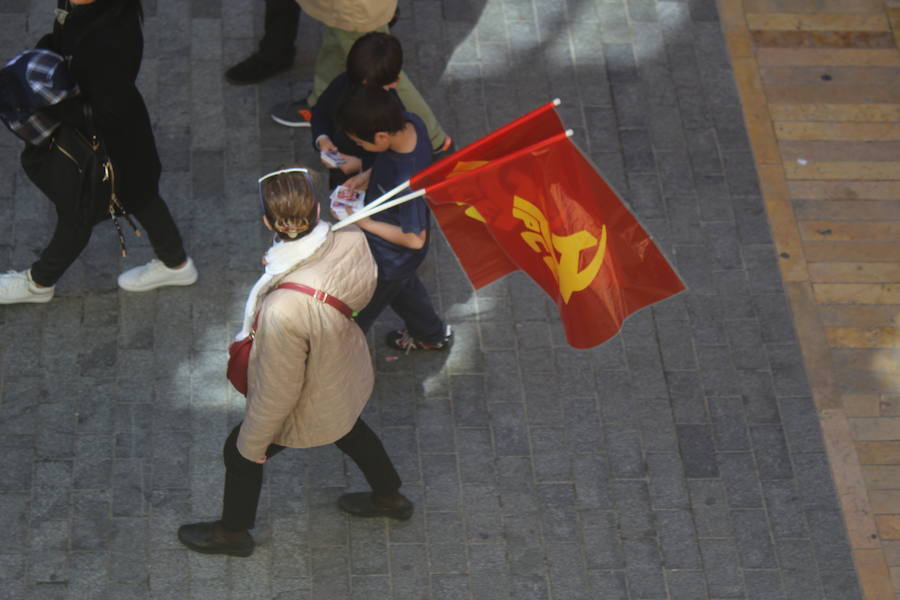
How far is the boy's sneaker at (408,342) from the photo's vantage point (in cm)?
566

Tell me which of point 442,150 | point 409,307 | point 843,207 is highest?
point 442,150

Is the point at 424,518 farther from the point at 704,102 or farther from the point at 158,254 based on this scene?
the point at 704,102

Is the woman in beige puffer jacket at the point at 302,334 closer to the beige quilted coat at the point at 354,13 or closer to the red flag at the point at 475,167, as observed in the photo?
the red flag at the point at 475,167

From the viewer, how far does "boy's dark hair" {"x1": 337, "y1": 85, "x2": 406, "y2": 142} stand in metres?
4.29

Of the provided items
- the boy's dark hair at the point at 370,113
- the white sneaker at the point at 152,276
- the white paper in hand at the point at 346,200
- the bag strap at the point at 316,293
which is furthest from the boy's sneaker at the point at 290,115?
the bag strap at the point at 316,293

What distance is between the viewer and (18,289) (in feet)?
18.2

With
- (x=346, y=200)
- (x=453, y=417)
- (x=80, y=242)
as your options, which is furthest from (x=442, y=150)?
(x=80, y=242)

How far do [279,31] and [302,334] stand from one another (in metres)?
3.28

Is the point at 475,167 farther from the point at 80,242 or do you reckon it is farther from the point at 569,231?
the point at 80,242

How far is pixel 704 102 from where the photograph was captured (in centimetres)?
691

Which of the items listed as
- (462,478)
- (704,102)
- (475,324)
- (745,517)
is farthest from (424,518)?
(704,102)

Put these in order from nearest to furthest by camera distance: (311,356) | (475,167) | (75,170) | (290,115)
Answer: (311,356)
(475,167)
(75,170)
(290,115)

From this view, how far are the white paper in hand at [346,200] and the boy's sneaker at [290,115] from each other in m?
1.93

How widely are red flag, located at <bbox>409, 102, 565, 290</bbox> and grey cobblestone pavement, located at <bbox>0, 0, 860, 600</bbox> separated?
111 cm
